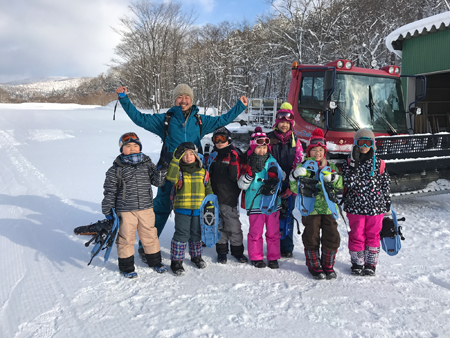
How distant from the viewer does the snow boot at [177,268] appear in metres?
3.40

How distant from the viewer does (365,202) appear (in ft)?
→ 11.2

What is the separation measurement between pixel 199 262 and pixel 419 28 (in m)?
9.76

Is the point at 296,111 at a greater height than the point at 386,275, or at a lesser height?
greater

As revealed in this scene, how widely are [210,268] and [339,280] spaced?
1391 millimetres

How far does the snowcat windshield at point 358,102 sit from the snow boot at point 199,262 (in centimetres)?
313

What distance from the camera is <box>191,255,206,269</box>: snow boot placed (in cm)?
358

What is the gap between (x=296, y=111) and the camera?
5.98 metres

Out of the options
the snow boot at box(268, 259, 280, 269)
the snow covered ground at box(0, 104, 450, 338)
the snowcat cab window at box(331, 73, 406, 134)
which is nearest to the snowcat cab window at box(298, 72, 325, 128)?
the snowcat cab window at box(331, 73, 406, 134)

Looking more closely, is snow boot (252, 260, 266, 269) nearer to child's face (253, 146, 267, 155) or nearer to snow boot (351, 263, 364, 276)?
snow boot (351, 263, 364, 276)

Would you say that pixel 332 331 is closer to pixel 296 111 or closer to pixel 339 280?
pixel 339 280

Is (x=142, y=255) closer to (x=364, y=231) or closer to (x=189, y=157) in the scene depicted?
(x=189, y=157)

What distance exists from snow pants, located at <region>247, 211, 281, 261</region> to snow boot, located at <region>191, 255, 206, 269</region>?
551 millimetres

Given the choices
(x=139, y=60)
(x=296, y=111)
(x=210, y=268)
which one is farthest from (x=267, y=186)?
(x=139, y=60)

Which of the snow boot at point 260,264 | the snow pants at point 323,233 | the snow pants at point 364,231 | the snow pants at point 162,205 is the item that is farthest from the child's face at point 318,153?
the snow pants at point 162,205
